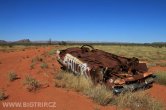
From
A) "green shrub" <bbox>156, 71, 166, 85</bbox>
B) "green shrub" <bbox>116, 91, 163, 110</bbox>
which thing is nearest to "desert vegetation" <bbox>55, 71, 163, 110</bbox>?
"green shrub" <bbox>116, 91, 163, 110</bbox>

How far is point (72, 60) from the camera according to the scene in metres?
9.54

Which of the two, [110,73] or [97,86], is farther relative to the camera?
[110,73]

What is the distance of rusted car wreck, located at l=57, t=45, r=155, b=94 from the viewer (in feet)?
24.5

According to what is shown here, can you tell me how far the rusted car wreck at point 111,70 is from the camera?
7483mm

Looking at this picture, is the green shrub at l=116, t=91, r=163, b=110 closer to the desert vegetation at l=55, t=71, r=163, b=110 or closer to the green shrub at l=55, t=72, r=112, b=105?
the desert vegetation at l=55, t=71, r=163, b=110

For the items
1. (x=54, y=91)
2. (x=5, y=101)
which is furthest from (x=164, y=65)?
(x=5, y=101)

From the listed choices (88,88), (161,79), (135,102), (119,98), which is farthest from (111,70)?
(161,79)

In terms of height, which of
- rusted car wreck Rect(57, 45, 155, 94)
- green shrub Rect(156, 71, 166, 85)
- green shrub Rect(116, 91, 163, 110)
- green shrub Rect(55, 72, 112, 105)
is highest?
rusted car wreck Rect(57, 45, 155, 94)

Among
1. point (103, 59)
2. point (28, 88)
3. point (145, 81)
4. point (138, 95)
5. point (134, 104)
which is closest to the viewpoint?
point (134, 104)

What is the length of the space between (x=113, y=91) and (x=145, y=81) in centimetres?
181

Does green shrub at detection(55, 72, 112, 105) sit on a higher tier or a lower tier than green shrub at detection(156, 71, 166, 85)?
higher

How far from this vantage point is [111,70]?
808 cm

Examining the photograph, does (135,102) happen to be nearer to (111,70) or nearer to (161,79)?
(111,70)

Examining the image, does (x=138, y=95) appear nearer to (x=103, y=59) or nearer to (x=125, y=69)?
(x=125, y=69)
